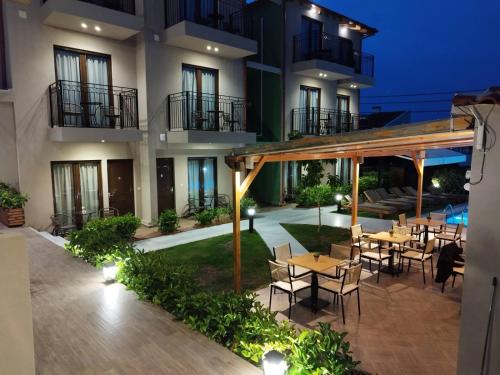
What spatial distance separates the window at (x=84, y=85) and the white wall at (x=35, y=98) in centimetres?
28

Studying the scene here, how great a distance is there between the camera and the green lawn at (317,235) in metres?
11.3

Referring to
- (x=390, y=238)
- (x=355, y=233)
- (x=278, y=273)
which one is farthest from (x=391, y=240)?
(x=278, y=273)

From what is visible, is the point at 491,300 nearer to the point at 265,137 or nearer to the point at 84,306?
the point at 84,306

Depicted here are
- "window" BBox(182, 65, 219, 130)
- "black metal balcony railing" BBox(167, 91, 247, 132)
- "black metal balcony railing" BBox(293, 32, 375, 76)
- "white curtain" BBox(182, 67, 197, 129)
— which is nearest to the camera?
"white curtain" BBox(182, 67, 197, 129)

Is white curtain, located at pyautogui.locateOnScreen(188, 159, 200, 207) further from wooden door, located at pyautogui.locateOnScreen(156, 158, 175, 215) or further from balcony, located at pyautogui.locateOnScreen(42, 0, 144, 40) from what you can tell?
balcony, located at pyautogui.locateOnScreen(42, 0, 144, 40)

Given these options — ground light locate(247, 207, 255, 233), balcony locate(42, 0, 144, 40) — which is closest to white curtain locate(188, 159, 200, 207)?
ground light locate(247, 207, 255, 233)

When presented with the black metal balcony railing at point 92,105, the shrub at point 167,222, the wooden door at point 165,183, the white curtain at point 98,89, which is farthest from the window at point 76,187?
the shrub at point 167,222

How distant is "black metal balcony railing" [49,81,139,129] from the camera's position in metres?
11.4

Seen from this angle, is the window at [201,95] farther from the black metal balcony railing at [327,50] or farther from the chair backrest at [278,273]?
the chair backrest at [278,273]

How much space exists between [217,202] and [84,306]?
10122mm

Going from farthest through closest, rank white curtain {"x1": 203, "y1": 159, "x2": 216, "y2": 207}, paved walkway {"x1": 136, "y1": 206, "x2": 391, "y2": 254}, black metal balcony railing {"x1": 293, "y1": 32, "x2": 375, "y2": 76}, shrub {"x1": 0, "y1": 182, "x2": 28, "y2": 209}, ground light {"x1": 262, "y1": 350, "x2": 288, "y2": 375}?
black metal balcony railing {"x1": 293, "y1": 32, "x2": 375, "y2": 76}
white curtain {"x1": 203, "y1": 159, "x2": 216, "y2": 207}
paved walkway {"x1": 136, "y1": 206, "x2": 391, "y2": 254}
shrub {"x1": 0, "y1": 182, "x2": 28, "y2": 209}
ground light {"x1": 262, "y1": 350, "x2": 288, "y2": 375}

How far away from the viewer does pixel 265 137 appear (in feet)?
62.0

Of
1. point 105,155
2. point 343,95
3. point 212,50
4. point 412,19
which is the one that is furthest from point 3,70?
point 412,19

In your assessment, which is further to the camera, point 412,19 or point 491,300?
point 412,19
